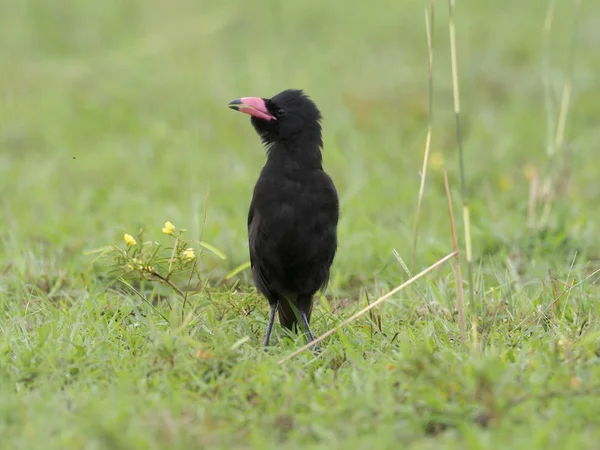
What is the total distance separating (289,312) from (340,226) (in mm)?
1824

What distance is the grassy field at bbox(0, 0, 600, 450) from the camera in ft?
10.2

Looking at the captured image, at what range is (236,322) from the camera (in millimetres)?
4195

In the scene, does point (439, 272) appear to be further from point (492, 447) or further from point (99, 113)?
point (99, 113)

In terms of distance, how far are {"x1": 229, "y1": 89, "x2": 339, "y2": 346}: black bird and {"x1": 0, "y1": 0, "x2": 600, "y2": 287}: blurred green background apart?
95 cm

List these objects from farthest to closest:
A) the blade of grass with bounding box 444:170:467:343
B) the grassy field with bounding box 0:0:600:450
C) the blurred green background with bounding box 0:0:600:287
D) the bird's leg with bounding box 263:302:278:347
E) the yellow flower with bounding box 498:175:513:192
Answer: the yellow flower with bounding box 498:175:513:192, the blurred green background with bounding box 0:0:600:287, the bird's leg with bounding box 263:302:278:347, the blade of grass with bounding box 444:170:467:343, the grassy field with bounding box 0:0:600:450

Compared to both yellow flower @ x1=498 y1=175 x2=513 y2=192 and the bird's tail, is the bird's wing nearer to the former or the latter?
the bird's tail

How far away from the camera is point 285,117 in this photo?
14.2 ft

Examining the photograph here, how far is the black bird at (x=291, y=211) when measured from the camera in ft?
13.5

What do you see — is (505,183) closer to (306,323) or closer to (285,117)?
(285,117)

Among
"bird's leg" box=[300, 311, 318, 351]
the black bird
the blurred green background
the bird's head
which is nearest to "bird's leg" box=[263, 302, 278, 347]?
the black bird

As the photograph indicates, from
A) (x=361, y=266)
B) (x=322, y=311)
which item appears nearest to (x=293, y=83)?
(x=361, y=266)

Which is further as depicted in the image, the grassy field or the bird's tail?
the bird's tail

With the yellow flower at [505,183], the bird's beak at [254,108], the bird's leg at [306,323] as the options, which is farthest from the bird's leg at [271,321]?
the yellow flower at [505,183]

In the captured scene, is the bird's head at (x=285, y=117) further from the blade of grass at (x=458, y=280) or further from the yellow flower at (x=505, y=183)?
the yellow flower at (x=505, y=183)
